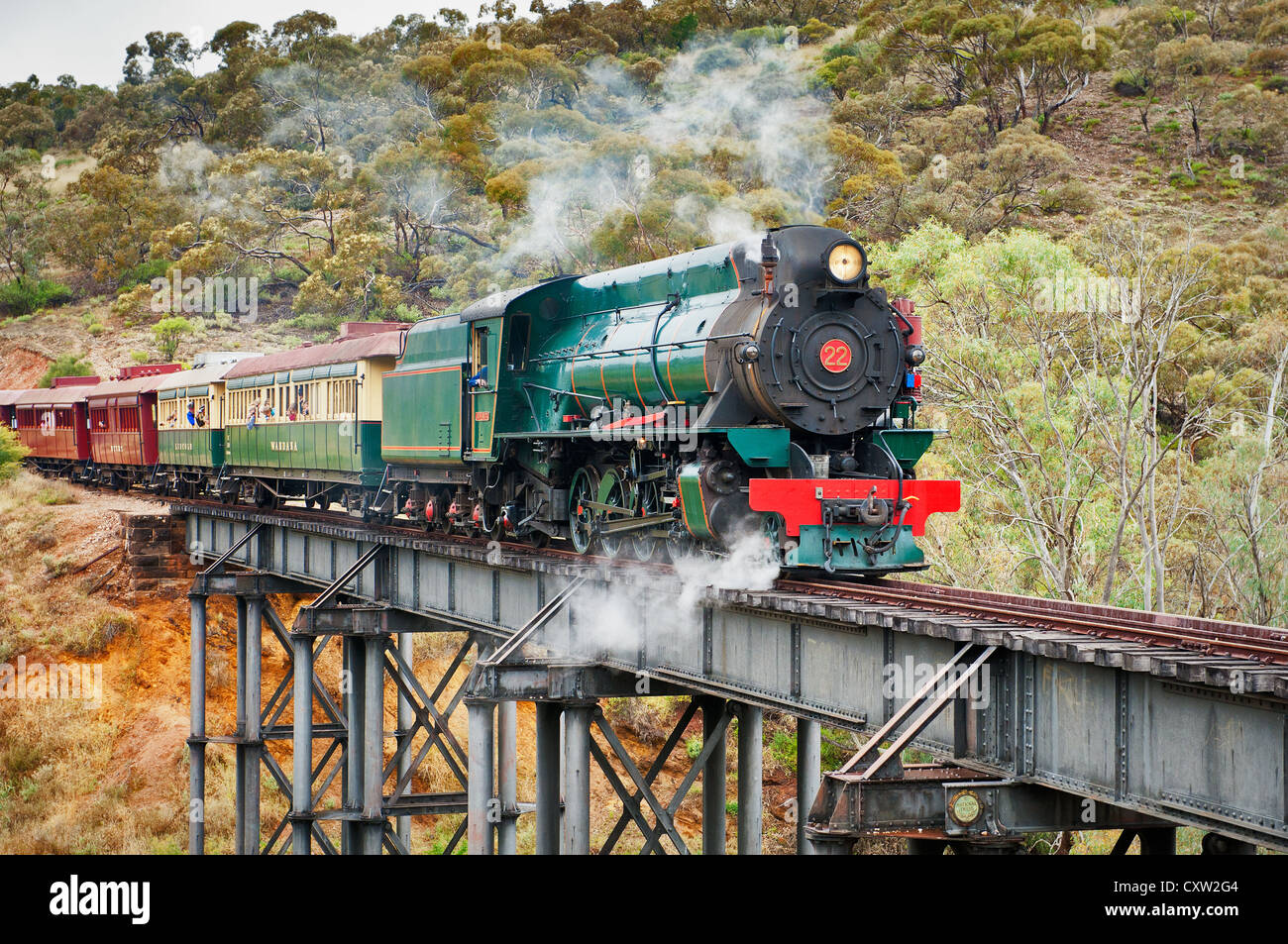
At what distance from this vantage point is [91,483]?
42.9 m

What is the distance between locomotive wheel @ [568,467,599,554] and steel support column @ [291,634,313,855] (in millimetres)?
6461

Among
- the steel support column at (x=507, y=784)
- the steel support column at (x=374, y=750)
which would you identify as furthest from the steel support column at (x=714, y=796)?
the steel support column at (x=374, y=750)

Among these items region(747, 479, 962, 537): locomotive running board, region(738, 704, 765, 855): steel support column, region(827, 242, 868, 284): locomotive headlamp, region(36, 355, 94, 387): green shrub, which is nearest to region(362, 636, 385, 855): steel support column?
region(738, 704, 765, 855): steel support column

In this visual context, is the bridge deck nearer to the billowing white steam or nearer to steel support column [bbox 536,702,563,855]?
the billowing white steam

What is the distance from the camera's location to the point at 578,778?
12914mm

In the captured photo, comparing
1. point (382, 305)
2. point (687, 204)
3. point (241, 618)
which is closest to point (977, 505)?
point (241, 618)

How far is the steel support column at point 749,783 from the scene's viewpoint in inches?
604

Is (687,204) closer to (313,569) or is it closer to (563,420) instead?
(313,569)

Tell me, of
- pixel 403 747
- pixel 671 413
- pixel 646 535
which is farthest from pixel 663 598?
pixel 403 747

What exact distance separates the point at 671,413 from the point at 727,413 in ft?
3.18

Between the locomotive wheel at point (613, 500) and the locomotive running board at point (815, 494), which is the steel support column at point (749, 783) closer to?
the locomotive wheel at point (613, 500)

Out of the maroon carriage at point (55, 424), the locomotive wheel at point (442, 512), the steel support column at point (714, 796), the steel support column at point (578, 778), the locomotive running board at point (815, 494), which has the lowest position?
the steel support column at point (714, 796)

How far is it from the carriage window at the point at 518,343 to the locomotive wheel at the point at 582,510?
89.3 inches

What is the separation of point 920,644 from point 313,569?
1598 cm
